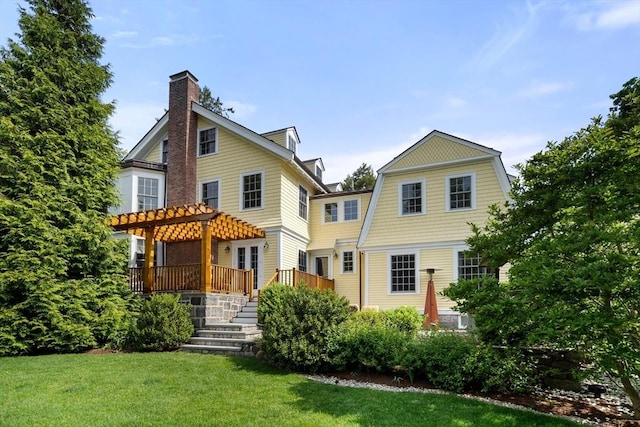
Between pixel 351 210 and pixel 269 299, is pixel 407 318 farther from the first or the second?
pixel 351 210

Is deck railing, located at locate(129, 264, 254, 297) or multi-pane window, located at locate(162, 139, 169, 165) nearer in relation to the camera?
deck railing, located at locate(129, 264, 254, 297)

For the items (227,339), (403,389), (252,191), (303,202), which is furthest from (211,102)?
(403,389)

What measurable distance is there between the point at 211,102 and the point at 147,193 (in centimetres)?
1984

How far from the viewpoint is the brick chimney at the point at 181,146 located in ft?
50.0

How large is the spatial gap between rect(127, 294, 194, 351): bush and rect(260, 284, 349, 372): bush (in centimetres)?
299

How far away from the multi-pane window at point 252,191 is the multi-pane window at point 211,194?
1201mm

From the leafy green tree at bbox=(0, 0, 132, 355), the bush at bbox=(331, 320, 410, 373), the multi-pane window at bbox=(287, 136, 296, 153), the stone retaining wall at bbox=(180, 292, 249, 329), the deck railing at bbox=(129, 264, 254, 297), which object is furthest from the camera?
the multi-pane window at bbox=(287, 136, 296, 153)

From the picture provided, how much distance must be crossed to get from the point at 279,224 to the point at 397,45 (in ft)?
24.4

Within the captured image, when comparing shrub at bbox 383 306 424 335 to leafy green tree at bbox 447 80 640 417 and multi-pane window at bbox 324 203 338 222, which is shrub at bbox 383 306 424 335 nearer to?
leafy green tree at bbox 447 80 640 417

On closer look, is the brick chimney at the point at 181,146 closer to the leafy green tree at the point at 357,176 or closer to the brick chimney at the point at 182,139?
the brick chimney at the point at 182,139

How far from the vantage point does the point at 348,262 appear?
16000 millimetres

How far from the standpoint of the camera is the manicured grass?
4.89 metres

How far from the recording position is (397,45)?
29.4ft

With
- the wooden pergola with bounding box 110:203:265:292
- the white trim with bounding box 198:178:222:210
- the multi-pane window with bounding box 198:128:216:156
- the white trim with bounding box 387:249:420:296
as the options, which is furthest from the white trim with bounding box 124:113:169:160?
the white trim with bounding box 387:249:420:296
